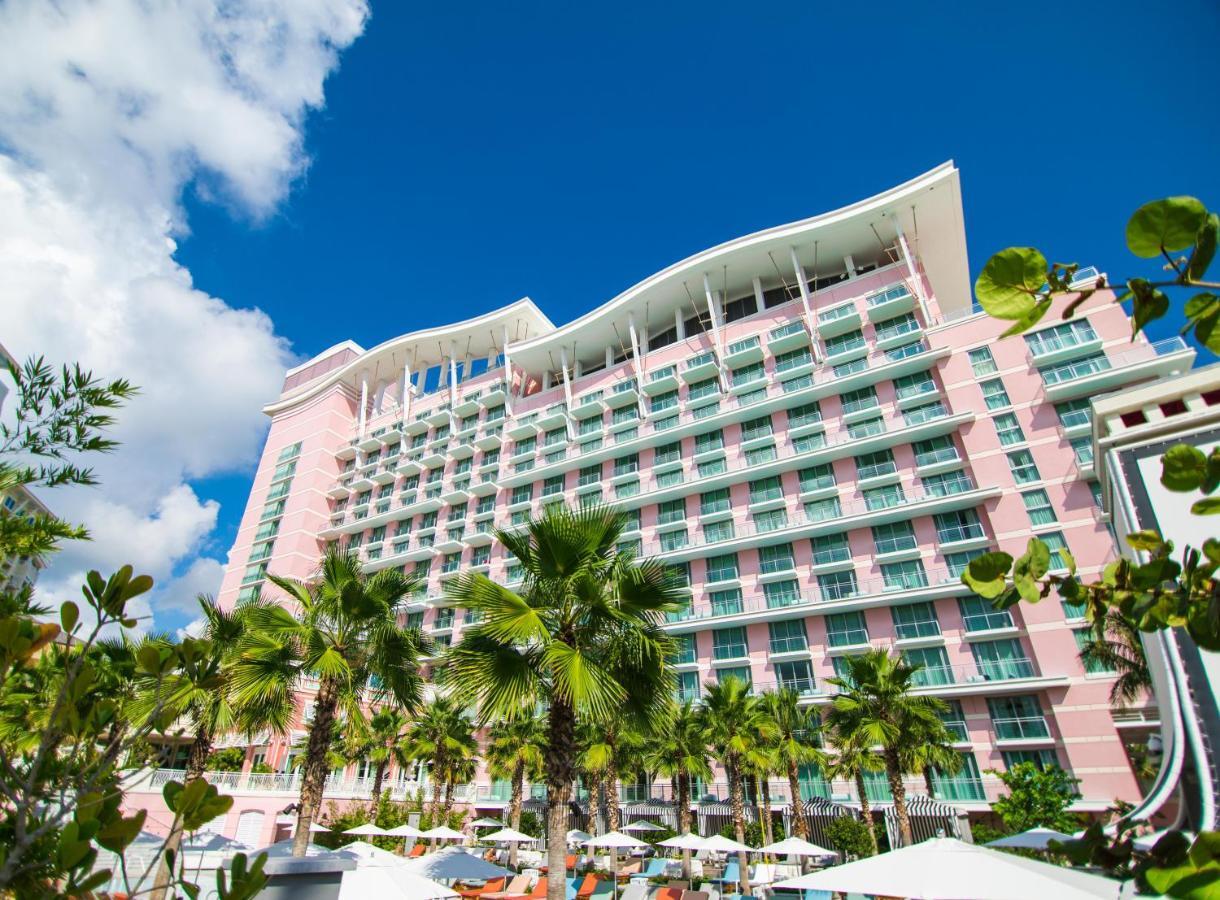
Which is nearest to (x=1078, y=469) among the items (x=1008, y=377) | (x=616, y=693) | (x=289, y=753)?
(x=1008, y=377)

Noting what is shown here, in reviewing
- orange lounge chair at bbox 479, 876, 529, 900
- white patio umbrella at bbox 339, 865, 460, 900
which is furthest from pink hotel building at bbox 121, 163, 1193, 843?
white patio umbrella at bbox 339, 865, 460, 900

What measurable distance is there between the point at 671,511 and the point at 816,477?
8874mm

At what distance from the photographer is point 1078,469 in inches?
1123

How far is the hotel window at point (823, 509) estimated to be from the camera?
34.3 metres

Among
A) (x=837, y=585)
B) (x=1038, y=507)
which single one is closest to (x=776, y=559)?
(x=837, y=585)

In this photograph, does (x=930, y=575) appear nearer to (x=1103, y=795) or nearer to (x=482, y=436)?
(x=1103, y=795)

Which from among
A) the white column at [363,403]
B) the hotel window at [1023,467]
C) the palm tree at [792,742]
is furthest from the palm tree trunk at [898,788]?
the white column at [363,403]

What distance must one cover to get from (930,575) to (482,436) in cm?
3251

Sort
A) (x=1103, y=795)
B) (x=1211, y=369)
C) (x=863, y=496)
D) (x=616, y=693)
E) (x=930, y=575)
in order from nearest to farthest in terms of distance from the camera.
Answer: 1. (x=616, y=693)
2. (x=1211, y=369)
3. (x=1103, y=795)
4. (x=930, y=575)
5. (x=863, y=496)

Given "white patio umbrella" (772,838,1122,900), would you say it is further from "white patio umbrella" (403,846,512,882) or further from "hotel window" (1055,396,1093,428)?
"hotel window" (1055,396,1093,428)

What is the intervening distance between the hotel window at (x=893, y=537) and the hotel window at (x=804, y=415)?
7322 millimetres

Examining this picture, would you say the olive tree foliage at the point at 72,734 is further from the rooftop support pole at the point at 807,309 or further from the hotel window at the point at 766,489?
the rooftop support pole at the point at 807,309

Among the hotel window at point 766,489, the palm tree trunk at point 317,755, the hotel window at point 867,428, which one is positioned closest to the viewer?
the palm tree trunk at point 317,755

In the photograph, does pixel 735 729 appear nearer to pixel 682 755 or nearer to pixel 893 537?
pixel 682 755
